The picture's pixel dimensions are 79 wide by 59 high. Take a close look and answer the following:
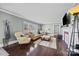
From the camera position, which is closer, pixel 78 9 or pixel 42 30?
pixel 78 9

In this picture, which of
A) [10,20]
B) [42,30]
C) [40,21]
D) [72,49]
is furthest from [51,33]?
[10,20]

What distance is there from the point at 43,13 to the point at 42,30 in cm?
40

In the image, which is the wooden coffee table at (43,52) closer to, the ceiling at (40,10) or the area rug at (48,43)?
the area rug at (48,43)

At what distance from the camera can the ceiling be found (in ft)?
7.59

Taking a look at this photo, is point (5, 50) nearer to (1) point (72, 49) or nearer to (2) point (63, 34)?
(2) point (63, 34)

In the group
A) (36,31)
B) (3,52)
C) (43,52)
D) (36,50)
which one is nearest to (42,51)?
(43,52)

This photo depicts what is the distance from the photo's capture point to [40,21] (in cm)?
239

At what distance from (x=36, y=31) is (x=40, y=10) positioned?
494mm

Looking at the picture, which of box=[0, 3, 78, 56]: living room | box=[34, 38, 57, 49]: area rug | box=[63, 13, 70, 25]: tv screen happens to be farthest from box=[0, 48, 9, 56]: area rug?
box=[63, 13, 70, 25]: tv screen

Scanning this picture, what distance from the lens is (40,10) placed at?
93.4 inches

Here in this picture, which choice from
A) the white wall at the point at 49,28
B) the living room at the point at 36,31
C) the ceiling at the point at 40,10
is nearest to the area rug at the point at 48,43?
the living room at the point at 36,31

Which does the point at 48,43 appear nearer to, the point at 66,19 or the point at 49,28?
the point at 49,28

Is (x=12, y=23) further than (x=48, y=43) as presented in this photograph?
No

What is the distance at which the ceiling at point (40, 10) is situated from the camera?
2313 millimetres
